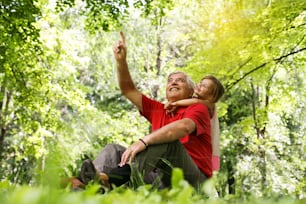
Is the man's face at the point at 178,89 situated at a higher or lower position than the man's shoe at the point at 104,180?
higher

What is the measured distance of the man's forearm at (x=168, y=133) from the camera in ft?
9.59

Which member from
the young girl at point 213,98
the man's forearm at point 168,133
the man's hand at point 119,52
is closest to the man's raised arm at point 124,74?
the man's hand at point 119,52

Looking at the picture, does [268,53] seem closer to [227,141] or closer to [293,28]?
[293,28]

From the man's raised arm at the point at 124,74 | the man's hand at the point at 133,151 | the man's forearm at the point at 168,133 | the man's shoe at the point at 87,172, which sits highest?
the man's raised arm at the point at 124,74

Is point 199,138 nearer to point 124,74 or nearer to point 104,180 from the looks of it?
point 124,74

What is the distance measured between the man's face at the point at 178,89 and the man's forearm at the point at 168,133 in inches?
29.3

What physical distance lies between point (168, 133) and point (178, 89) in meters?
1.13

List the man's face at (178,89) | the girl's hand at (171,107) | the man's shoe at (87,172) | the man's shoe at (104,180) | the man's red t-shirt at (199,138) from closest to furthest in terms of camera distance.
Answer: the man's shoe at (87,172) → the man's shoe at (104,180) → the man's red t-shirt at (199,138) → the girl's hand at (171,107) → the man's face at (178,89)

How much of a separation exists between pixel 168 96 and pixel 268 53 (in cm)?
529

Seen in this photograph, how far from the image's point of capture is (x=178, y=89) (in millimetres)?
4082

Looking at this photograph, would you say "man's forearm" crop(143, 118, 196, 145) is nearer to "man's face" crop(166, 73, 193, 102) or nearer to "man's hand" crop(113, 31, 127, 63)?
"man's face" crop(166, 73, 193, 102)

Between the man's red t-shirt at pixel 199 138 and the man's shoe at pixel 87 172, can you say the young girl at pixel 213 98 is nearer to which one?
the man's red t-shirt at pixel 199 138

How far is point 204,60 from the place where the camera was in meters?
9.71

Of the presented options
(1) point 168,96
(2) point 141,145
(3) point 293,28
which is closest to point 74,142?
(3) point 293,28
